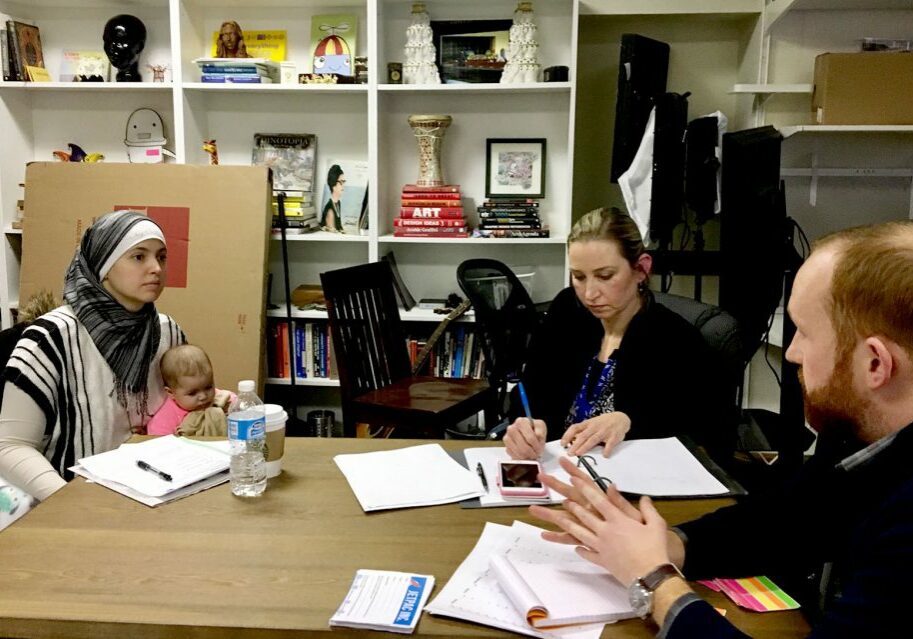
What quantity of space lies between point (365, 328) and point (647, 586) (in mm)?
2213

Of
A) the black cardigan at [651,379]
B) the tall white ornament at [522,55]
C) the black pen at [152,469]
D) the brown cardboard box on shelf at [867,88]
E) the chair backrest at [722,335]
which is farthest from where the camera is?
the tall white ornament at [522,55]

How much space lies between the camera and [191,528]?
1.34 metres

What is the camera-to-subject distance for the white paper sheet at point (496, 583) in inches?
41.6

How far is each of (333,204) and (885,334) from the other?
3.09 meters

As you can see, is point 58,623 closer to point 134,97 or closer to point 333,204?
point 333,204

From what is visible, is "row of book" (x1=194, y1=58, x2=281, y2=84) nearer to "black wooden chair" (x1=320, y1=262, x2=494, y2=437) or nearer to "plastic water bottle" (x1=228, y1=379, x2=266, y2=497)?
"black wooden chair" (x1=320, y1=262, x2=494, y2=437)

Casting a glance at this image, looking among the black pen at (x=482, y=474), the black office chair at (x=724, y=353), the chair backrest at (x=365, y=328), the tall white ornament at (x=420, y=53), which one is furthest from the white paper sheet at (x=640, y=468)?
the tall white ornament at (x=420, y=53)

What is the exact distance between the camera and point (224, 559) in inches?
48.6

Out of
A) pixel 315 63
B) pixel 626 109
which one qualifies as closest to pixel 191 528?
pixel 626 109

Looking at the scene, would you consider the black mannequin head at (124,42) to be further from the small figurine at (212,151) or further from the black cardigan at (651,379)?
the black cardigan at (651,379)

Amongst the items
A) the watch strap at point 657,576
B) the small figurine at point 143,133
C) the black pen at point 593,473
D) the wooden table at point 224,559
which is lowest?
the wooden table at point 224,559

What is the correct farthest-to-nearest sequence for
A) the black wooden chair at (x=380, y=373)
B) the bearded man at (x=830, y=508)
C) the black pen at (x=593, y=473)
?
the black wooden chair at (x=380, y=373), the black pen at (x=593, y=473), the bearded man at (x=830, y=508)

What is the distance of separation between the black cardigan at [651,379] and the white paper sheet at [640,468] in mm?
161

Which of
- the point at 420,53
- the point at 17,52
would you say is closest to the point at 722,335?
the point at 420,53
